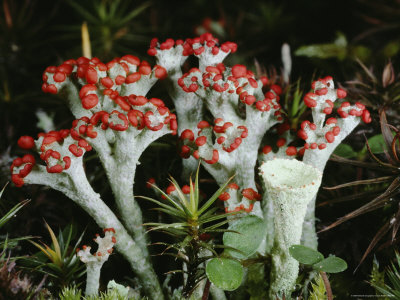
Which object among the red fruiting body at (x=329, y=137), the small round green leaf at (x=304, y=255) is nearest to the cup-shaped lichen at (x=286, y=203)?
the small round green leaf at (x=304, y=255)

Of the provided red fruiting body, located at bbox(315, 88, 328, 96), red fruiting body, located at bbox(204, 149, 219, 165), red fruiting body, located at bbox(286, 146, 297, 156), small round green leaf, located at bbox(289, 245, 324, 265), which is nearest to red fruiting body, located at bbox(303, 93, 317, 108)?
red fruiting body, located at bbox(315, 88, 328, 96)

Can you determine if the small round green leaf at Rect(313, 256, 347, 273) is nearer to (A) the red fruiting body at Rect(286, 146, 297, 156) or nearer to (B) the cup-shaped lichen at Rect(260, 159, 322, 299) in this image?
(B) the cup-shaped lichen at Rect(260, 159, 322, 299)

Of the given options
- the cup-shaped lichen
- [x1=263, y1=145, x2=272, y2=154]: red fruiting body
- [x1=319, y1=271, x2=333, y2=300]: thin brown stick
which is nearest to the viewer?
the cup-shaped lichen

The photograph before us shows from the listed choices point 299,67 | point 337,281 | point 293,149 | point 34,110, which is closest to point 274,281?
point 337,281

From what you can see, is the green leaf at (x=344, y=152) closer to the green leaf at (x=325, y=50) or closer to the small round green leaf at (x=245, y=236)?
the small round green leaf at (x=245, y=236)

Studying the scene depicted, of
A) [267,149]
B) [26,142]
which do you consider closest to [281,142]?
[267,149]
